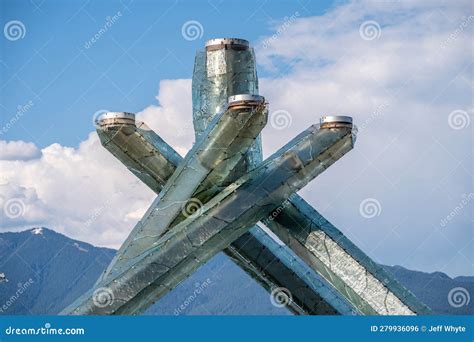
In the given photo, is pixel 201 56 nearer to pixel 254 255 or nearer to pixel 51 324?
pixel 254 255

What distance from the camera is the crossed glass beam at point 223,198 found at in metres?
17.8

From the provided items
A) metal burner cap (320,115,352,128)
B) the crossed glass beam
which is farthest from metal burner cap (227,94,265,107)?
metal burner cap (320,115,352,128)

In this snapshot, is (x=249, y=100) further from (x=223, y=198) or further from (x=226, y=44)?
(x=226, y=44)

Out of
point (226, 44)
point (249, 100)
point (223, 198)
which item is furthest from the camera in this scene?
point (226, 44)

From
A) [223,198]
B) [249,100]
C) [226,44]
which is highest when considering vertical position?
[226,44]

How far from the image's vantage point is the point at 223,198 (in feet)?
59.8

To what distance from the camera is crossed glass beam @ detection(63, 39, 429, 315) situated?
699 inches

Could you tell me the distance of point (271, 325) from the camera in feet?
52.1

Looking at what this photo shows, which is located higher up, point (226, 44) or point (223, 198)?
point (226, 44)

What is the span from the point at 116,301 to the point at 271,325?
142 inches

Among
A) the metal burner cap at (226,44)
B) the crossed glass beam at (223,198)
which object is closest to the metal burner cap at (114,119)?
the crossed glass beam at (223,198)

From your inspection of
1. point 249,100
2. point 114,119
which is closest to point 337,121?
point 249,100

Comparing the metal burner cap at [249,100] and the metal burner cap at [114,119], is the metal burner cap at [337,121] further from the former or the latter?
the metal burner cap at [114,119]

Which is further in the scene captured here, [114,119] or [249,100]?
[114,119]
